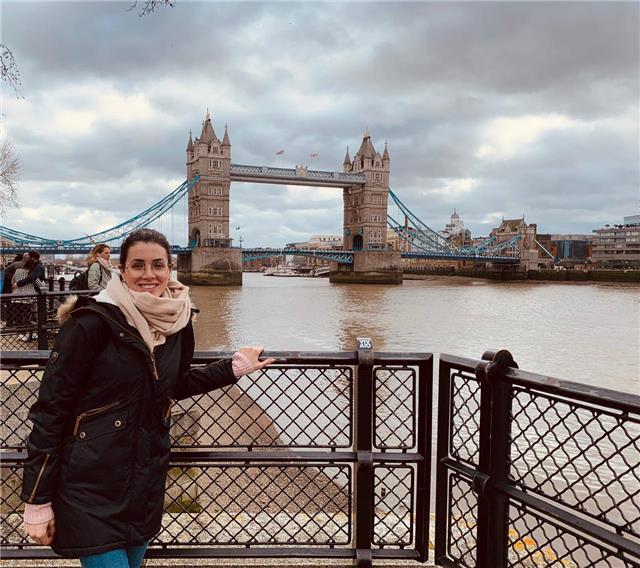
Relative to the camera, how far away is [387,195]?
6334 cm

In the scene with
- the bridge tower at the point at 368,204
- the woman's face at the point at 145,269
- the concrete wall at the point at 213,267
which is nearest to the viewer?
the woman's face at the point at 145,269

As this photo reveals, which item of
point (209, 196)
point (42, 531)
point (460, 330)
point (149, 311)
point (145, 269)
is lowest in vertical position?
point (460, 330)

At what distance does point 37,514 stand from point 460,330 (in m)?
18.7

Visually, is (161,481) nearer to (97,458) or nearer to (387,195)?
(97,458)

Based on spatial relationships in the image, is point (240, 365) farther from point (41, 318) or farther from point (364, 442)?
point (41, 318)

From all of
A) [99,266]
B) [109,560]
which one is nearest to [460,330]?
[99,266]

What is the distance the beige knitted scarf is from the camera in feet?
5.50

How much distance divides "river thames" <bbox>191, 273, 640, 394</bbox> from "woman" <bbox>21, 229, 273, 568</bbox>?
35.5ft

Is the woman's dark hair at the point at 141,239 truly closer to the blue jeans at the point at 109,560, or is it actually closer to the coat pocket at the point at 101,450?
the coat pocket at the point at 101,450

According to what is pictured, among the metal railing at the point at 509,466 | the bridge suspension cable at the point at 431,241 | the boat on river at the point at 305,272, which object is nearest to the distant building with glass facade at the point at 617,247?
the bridge suspension cable at the point at 431,241

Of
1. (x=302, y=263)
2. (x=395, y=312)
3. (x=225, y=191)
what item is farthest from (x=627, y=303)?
(x=302, y=263)

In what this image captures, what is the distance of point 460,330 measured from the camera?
63.4 ft

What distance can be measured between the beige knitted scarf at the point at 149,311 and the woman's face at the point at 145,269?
42 millimetres

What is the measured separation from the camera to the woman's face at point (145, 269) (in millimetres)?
1794
